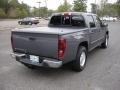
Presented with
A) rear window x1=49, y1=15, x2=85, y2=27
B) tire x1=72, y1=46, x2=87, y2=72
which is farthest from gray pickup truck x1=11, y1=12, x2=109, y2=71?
rear window x1=49, y1=15, x2=85, y2=27

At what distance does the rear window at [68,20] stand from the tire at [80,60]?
3.57 feet

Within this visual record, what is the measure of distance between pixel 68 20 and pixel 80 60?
1.86m

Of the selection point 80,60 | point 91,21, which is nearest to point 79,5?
point 91,21

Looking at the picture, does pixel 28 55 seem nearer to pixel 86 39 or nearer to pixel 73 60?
pixel 73 60

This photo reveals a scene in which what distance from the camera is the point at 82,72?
5.70 meters

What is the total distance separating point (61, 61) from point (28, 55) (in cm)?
106

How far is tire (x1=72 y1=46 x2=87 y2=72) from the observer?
5527 mm

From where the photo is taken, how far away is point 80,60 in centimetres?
577

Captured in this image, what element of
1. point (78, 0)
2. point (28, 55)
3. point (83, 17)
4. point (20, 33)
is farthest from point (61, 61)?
point (78, 0)

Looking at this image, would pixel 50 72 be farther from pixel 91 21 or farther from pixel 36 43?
pixel 91 21

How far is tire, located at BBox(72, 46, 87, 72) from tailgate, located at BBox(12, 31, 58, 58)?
1.04 m

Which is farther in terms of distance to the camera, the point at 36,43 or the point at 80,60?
the point at 80,60

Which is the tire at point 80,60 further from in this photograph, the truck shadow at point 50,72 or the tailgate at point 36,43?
the tailgate at point 36,43

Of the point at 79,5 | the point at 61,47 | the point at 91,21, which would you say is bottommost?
the point at 61,47
